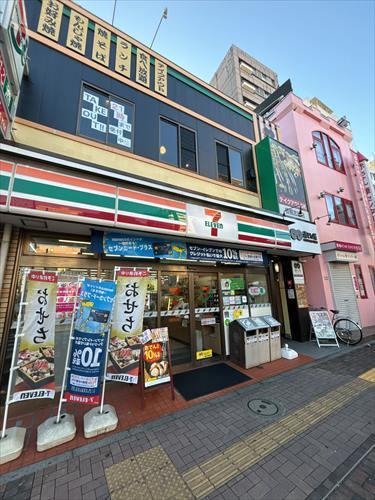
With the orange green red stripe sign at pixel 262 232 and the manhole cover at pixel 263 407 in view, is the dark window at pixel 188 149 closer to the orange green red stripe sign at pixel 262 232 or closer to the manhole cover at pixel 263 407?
the orange green red stripe sign at pixel 262 232

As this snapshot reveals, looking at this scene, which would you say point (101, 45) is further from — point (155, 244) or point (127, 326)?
point (127, 326)

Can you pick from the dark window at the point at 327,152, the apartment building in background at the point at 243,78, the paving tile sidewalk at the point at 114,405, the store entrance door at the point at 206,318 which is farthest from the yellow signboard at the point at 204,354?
the apartment building in background at the point at 243,78

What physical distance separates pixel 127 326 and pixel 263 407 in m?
3.03

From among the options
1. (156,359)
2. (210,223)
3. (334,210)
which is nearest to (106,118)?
(210,223)

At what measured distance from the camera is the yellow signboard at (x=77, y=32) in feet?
17.7

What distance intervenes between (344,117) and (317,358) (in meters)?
15.5

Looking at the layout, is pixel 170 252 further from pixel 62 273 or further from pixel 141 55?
pixel 141 55

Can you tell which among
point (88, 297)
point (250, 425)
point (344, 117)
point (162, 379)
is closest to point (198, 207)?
point (88, 297)

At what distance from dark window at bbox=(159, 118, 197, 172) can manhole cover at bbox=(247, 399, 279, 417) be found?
636 cm

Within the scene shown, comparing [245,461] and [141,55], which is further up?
[141,55]

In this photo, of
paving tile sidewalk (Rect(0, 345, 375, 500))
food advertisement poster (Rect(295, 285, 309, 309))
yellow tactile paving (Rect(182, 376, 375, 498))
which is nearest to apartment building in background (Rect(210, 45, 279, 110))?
food advertisement poster (Rect(295, 285, 309, 309))

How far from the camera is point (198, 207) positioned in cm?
559

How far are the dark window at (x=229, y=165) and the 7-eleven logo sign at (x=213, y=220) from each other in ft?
7.48

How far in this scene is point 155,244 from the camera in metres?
5.23
